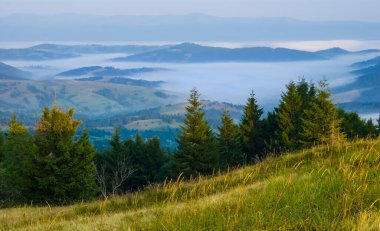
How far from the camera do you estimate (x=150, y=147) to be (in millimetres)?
89812

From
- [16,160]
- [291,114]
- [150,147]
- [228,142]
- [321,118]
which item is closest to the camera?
[321,118]

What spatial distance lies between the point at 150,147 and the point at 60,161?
4720cm

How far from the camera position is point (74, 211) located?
10594mm

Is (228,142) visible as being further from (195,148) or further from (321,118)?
(321,118)

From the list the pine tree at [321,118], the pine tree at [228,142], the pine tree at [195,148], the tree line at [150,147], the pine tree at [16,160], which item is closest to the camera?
the tree line at [150,147]

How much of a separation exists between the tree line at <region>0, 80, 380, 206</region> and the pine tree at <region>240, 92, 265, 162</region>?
0.17m

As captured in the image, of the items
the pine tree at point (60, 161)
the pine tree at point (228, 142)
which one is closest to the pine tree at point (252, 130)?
the pine tree at point (228, 142)

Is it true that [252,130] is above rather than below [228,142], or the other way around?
above

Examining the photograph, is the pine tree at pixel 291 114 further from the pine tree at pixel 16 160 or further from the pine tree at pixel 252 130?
the pine tree at pixel 16 160

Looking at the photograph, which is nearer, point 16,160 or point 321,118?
point 321,118

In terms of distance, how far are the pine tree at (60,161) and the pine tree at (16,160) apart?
5.02 feet

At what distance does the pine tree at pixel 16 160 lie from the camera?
146 ft

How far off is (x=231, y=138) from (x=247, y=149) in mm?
7603

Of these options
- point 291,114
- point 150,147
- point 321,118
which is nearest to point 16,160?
point 150,147
